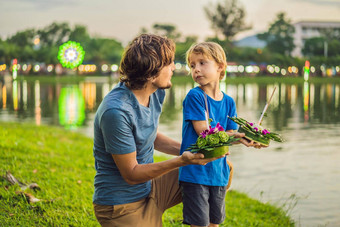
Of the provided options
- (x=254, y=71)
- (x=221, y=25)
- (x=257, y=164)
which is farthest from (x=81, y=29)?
(x=257, y=164)

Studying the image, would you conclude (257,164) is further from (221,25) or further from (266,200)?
(221,25)

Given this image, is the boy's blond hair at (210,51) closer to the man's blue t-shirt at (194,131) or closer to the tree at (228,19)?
the man's blue t-shirt at (194,131)

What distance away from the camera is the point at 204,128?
2.76 meters

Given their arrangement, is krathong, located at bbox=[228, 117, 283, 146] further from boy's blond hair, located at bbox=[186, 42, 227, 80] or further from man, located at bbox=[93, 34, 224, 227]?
boy's blond hair, located at bbox=[186, 42, 227, 80]

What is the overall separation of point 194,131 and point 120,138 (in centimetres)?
61

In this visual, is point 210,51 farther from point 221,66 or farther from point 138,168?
point 138,168

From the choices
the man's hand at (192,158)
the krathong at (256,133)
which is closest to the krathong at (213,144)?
the man's hand at (192,158)

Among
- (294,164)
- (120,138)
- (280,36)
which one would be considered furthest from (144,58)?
(280,36)

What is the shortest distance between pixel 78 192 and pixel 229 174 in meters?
1.89

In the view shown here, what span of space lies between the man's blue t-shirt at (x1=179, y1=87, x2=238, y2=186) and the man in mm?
198

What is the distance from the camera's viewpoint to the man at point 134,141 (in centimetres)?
239

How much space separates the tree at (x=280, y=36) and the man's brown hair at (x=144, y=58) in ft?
262

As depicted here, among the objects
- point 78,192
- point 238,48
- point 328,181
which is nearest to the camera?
point 78,192

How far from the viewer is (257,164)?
6.84m
